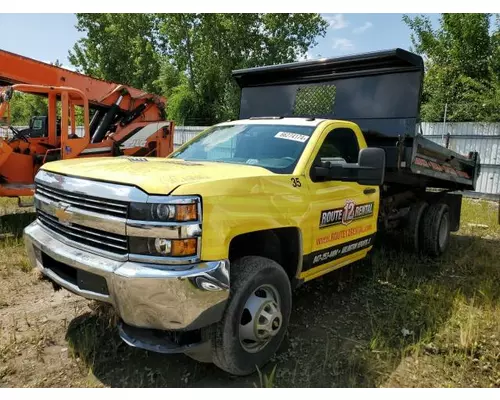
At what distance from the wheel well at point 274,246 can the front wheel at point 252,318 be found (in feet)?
0.85

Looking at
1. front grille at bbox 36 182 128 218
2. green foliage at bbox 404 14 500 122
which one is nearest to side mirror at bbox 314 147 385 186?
front grille at bbox 36 182 128 218

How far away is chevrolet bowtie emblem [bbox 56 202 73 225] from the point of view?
288cm

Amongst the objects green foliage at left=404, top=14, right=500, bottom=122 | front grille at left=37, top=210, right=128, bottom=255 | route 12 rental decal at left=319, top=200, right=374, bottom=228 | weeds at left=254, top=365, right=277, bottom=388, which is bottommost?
weeds at left=254, top=365, right=277, bottom=388

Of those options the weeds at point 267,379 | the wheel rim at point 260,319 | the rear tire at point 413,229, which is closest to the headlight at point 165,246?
the wheel rim at point 260,319

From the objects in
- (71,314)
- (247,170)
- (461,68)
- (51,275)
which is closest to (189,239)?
(247,170)

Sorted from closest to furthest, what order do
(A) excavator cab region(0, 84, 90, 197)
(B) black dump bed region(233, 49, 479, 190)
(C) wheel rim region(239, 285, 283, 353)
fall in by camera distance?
(C) wheel rim region(239, 285, 283, 353) → (B) black dump bed region(233, 49, 479, 190) → (A) excavator cab region(0, 84, 90, 197)

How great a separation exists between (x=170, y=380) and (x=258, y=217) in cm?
129

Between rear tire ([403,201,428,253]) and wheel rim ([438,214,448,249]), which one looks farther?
wheel rim ([438,214,448,249])

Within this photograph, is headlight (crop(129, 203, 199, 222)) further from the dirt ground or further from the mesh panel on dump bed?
the mesh panel on dump bed

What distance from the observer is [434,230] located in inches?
235

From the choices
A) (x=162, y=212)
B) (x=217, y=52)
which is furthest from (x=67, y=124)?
(x=217, y=52)

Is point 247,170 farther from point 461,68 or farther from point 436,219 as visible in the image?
point 461,68

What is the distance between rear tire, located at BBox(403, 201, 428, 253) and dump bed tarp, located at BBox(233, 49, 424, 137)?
1.45 metres

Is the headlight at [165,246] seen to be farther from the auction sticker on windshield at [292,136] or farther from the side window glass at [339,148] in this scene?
the auction sticker on windshield at [292,136]
